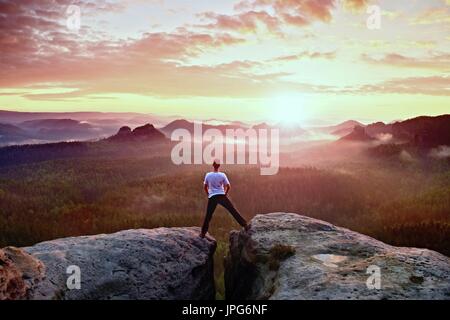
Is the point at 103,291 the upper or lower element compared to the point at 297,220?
lower

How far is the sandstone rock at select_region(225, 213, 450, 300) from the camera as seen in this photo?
11070mm

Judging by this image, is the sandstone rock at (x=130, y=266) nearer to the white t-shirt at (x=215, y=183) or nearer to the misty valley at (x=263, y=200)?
the white t-shirt at (x=215, y=183)

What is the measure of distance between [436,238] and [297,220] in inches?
281

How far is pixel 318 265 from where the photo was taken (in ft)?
42.3

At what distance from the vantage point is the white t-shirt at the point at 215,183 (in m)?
16.5

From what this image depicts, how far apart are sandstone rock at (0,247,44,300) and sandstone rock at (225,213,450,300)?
6.03 metres

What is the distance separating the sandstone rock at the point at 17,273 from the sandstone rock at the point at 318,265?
6.03 meters

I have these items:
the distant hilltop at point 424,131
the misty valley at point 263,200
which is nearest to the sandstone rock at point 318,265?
the misty valley at point 263,200

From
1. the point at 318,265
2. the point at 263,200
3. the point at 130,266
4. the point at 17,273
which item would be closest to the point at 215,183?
the point at 130,266

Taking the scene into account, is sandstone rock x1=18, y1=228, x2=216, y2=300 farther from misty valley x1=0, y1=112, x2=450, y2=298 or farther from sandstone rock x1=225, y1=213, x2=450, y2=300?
misty valley x1=0, y1=112, x2=450, y2=298
